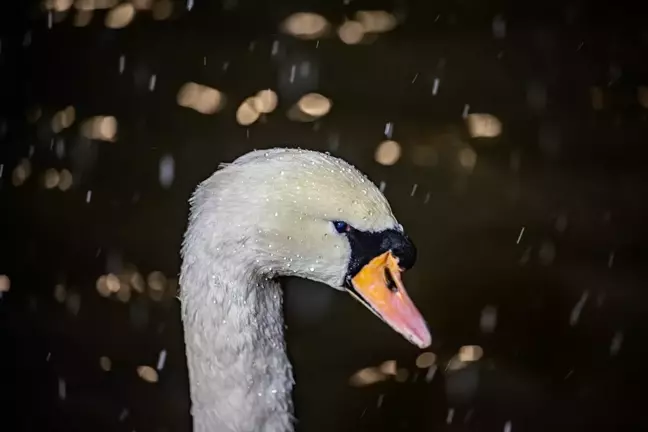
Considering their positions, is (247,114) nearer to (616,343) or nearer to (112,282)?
(112,282)

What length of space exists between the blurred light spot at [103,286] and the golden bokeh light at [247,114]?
0.33 metres

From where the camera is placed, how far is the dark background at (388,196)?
42.3 inches

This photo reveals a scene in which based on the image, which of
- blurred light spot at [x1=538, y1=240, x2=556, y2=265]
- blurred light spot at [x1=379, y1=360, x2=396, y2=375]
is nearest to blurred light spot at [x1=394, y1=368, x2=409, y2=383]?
blurred light spot at [x1=379, y1=360, x2=396, y2=375]

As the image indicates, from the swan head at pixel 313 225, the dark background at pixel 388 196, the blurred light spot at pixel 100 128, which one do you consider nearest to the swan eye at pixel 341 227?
the swan head at pixel 313 225

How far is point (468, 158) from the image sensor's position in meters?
1.14

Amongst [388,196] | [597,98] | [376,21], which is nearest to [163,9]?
[376,21]

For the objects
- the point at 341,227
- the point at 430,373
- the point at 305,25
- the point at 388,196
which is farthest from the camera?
the point at 430,373

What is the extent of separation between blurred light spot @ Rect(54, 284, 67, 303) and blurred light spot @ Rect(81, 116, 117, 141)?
0.81 ft

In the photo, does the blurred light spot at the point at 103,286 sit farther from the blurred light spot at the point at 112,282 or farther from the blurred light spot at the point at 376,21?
the blurred light spot at the point at 376,21

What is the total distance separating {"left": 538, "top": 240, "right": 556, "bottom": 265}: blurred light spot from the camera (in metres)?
1.21

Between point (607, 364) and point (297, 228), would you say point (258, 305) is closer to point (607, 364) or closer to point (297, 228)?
point (297, 228)

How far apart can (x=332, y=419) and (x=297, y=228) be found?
0.65m

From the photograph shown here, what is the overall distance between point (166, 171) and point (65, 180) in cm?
17

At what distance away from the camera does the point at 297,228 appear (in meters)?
0.67
